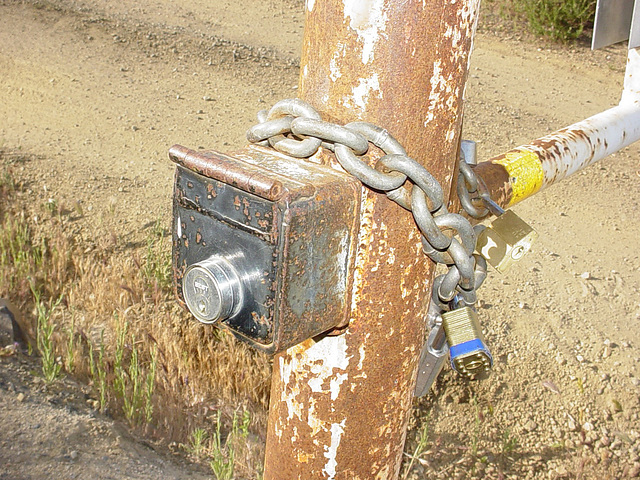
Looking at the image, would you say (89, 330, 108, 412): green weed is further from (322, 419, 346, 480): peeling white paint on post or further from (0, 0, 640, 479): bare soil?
(322, 419, 346, 480): peeling white paint on post

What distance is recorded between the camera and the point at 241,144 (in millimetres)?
4461

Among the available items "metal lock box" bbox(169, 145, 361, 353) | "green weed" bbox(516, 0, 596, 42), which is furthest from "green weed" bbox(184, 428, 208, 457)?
"green weed" bbox(516, 0, 596, 42)

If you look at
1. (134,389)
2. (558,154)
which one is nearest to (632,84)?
(558,154)

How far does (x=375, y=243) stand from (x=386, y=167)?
114 mm

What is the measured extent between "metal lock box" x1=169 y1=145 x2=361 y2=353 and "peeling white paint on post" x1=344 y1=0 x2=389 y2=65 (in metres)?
0.16

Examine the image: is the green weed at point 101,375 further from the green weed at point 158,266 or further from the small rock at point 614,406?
the small rock at point 614,406

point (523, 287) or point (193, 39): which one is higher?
point (193, 39)

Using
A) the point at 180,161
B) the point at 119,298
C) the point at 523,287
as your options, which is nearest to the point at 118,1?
the point at 119,298

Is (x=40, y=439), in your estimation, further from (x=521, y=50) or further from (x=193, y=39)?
(x=521, y=50)

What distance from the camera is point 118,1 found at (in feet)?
21.9

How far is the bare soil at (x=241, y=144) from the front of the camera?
2.53m

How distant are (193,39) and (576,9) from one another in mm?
3780

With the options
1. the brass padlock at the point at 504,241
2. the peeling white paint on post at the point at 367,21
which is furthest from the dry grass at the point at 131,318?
the peeling white paint on post at the point at 367,21

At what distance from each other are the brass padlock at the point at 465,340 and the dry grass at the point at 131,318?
1.62m
